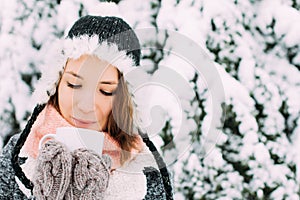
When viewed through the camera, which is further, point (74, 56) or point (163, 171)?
point (163, 171)

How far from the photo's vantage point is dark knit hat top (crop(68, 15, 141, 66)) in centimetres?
96

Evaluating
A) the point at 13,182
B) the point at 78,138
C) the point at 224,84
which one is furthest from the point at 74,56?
the point at 224,84

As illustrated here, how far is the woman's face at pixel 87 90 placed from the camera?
A: 0.95 metres

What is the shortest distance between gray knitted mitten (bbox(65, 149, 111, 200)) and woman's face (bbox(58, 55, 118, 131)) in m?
0.09

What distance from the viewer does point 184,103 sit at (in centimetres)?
193

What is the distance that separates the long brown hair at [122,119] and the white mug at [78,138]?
0.07 metres

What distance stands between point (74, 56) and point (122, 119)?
0.14 m

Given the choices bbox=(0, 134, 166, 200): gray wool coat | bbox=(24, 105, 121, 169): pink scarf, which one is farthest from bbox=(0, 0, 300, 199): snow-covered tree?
bbox=(24, 105, 121, 169): pink scarf

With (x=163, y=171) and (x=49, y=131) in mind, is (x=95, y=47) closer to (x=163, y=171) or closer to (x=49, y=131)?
(x=49, y=131)

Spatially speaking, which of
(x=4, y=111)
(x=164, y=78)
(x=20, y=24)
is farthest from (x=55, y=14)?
(x=164, y=78)

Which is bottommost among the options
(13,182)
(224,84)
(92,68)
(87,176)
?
(224,84)

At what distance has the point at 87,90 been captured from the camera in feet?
3.12

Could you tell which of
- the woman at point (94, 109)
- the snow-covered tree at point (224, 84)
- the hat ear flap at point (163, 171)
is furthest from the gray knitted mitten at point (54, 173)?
the snow-covered tree at point (224, 84)

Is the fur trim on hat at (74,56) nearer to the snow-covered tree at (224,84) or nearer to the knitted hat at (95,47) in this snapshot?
the knitted hat at (95,47)
